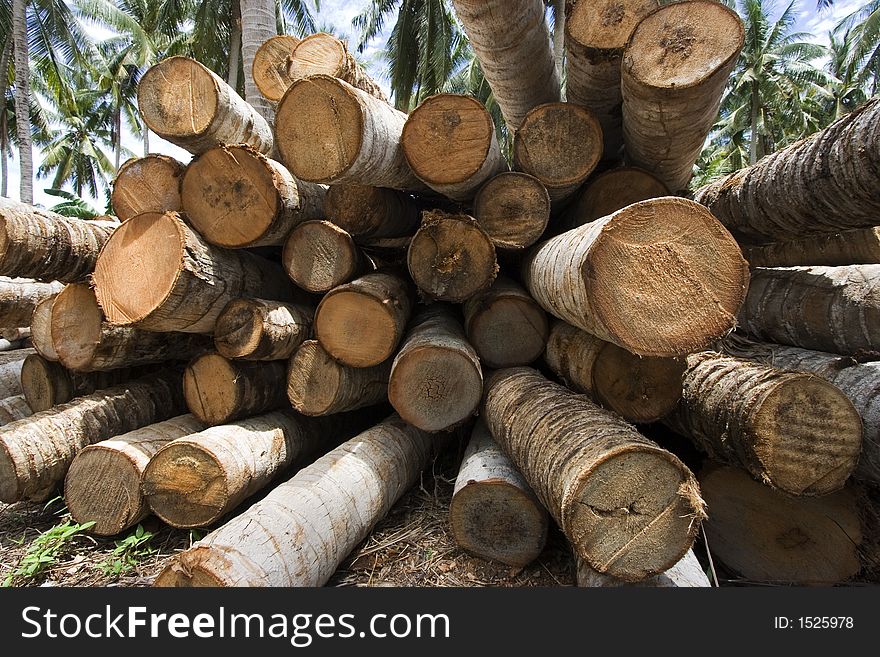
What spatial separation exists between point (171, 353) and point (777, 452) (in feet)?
10.6

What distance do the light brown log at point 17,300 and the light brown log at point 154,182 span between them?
153 centimetres

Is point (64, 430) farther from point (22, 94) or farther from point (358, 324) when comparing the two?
point (22, 94)

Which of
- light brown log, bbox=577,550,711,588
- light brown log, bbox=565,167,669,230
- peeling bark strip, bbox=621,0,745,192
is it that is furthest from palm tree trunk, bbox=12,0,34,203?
light brown log, bbox=577,550,711,588

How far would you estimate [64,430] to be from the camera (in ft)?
9.19

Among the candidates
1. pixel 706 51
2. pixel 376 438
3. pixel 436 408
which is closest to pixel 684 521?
pixel 436 408

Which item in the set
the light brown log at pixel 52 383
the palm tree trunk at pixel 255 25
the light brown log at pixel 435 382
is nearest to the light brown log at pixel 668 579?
the light brown log at pixel 435 382

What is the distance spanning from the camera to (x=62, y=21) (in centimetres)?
1554

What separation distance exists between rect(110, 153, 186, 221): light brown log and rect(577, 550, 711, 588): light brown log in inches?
115

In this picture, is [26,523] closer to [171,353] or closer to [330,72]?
[171,353]

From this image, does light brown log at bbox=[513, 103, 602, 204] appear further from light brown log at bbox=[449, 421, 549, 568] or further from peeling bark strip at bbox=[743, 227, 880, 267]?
light brown log at bbox=[449, 421, 549, 568]

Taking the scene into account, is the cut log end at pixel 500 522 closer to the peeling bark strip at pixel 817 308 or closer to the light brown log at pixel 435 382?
the light brown log at pixel 435 382

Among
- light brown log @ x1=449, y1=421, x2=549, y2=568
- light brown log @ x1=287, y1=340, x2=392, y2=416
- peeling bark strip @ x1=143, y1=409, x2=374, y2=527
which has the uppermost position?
light brown log @ x1=287, y1=340, x2=392, y2=416

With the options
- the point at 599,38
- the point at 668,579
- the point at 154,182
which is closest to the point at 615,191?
the point at 599,38

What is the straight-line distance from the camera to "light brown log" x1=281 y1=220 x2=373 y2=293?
2.88m
